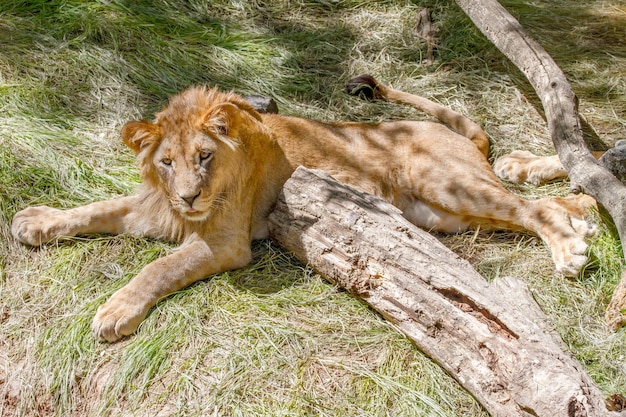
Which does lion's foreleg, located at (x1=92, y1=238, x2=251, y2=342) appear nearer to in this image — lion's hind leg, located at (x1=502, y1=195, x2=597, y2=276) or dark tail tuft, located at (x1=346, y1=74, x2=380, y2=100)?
lion's hind leg, located at (x1=502, y1=195, x2=597, y2=276)

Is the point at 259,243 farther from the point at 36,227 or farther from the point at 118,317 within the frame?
the point at 36,227

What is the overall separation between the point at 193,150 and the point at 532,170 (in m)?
2.26

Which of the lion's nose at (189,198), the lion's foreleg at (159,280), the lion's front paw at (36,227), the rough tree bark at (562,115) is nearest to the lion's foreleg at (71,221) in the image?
the lion's front paw at (36,227)

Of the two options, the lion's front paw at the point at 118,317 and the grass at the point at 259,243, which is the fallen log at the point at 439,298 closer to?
the grass at the point at 259,243

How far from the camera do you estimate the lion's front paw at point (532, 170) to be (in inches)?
192

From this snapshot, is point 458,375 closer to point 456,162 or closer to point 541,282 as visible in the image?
point 541,282

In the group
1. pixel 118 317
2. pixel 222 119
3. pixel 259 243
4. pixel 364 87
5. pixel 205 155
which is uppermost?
pixel 222 119

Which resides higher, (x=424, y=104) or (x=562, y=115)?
(x=562, y=115)

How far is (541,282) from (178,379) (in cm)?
198

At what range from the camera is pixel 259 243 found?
4.38 meters

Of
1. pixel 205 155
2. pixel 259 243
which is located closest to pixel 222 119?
pixel 205 155

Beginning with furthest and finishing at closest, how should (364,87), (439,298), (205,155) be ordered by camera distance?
(364,87) → (205,155) → (439,298)

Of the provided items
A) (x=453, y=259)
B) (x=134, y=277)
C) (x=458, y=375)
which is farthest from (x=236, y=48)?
(x=458, y=375)

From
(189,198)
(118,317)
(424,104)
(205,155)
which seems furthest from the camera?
(424,104)
